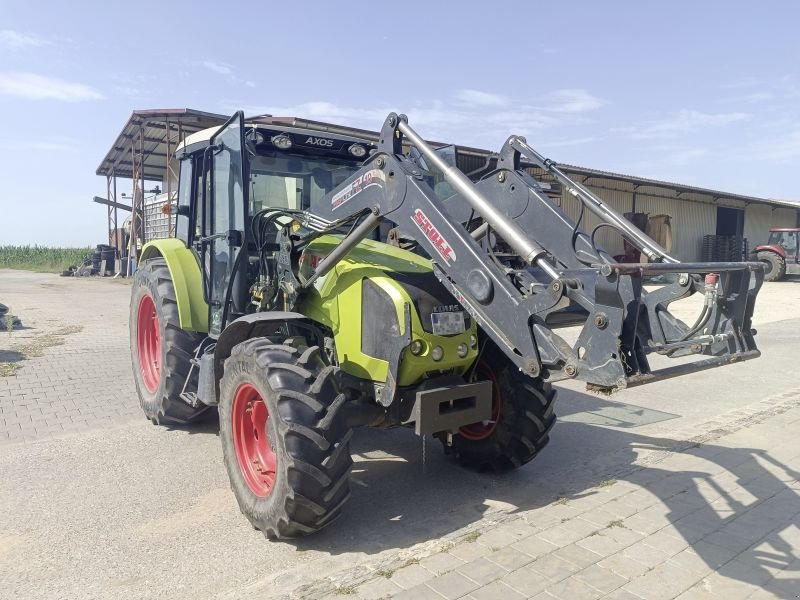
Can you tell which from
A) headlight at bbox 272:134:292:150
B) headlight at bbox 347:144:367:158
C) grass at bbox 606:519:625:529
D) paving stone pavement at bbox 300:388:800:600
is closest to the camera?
paving stone pavement at bbox 300:388:800:600

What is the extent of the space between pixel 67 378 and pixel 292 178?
4.45 meters

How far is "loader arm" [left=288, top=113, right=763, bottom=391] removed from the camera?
9.21 feet

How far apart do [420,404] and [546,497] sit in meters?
1.34

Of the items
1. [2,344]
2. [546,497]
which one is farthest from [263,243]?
[2,344]

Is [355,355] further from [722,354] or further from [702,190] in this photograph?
[702,190]

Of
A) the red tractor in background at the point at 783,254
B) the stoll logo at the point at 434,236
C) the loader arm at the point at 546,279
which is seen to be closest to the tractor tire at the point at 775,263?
the red tractor in background at the point at 783,254

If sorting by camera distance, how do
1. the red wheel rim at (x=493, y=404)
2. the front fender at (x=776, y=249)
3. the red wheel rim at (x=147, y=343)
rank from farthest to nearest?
the front fender at (x=776, y=249) < the red wheel rim at (x=147, y=343) < the red wheel rim at (x=493, y=404)

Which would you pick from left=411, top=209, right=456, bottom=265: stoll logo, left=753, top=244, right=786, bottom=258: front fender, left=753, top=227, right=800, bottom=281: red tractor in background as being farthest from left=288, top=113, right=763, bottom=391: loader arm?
left=753, top=244, right=786, bottom=258: front fender

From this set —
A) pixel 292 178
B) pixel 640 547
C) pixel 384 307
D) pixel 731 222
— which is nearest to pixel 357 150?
pixel 292 178

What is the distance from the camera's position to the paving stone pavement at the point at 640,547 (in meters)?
3.08

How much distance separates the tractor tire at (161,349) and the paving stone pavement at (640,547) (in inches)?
107

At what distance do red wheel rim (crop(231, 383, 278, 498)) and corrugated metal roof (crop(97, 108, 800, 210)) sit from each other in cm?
869

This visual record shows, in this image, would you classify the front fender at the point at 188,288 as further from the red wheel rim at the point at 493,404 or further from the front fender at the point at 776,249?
the front fender at the point at 776,249

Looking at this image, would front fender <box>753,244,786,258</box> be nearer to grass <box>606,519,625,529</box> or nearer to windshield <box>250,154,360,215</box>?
windshield <box>250,154,360,215</box>
